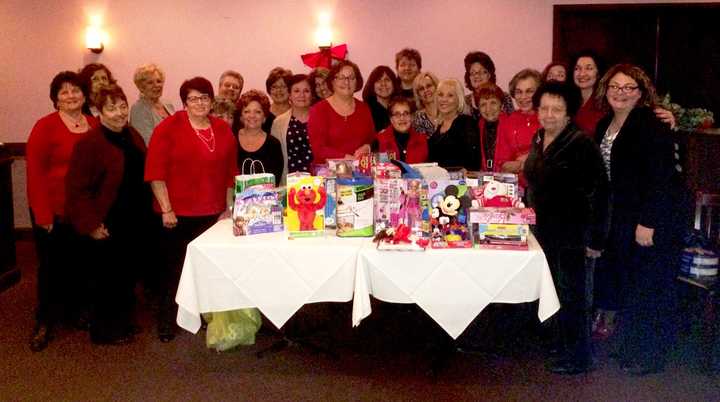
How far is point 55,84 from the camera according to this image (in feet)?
10.9

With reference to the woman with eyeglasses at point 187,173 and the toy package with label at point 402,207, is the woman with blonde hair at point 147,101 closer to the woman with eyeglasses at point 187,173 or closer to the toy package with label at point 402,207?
the woman with eyeglasses at point 187,173

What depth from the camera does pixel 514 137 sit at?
11.2 ft

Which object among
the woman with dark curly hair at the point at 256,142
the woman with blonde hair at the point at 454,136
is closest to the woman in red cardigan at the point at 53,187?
the woman with dark curly hair at the point at 256,142

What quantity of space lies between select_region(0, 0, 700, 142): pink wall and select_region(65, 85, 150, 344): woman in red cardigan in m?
2.31

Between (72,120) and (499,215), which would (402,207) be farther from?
(72,120)

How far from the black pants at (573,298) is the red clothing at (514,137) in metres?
0.75

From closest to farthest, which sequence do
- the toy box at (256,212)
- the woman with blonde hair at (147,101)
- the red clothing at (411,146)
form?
the toy box at (256,212)
the red clothing at (411,146)
the woman with blonde hair at (147,101)

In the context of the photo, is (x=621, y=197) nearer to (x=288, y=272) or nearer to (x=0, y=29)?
(x=288, y=272)

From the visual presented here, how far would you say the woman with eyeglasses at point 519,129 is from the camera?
340 cm

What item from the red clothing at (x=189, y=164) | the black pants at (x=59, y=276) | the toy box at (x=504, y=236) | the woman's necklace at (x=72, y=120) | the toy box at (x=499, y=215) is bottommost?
the black pants at (x=59, y=276)

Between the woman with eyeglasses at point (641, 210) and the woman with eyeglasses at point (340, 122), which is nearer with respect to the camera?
the woman with eyeglasses at point (641, 210)

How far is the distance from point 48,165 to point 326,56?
268cm

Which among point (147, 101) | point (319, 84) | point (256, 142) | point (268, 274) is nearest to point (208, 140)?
point (256, 142)


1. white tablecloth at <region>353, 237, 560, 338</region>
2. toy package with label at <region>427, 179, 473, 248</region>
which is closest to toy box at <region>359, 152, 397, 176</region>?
toy package with label at <region>427, 179, 473, 248</region>
